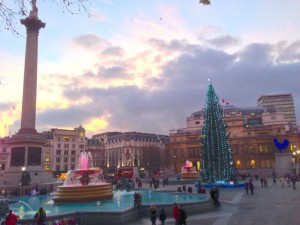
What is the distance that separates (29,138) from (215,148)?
28712 millimetres

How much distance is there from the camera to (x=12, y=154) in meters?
48.2

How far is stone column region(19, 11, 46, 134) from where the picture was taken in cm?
5081

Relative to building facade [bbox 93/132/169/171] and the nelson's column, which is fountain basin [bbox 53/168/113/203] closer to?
the nelson's column

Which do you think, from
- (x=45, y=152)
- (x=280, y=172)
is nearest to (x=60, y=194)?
(x=280, y=172)

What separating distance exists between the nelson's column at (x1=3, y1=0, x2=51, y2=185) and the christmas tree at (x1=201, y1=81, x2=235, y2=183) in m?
25.8

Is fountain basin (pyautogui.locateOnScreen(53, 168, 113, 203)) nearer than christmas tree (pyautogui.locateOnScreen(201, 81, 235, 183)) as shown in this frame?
Yes

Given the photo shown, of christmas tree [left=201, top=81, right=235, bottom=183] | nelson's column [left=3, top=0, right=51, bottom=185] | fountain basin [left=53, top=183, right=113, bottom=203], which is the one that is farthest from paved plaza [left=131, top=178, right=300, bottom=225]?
nelson's column [left=3, top=0, right=51, bottom=185]

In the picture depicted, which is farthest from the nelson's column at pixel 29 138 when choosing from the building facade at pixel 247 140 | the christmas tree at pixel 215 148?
the building facade at pixel 247 140

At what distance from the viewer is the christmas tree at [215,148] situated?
42.1m

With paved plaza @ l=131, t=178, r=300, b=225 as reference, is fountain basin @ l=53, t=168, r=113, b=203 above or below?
above

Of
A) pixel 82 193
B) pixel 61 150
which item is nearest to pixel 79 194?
pixel 82 193

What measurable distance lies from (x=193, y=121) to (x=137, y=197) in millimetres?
97477

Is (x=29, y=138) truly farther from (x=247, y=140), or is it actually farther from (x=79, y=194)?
(x=247, y=140)

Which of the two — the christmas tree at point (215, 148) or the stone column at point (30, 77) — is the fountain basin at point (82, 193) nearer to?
the christmas tree at point (215, 148)
